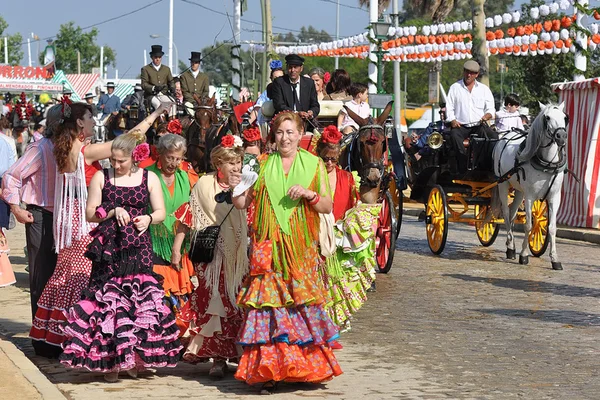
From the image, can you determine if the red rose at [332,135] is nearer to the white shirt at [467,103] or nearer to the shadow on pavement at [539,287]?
the shadow on pavement at [539,287]

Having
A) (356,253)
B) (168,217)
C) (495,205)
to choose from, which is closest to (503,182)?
(495,205)

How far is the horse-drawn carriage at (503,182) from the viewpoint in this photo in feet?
51.8

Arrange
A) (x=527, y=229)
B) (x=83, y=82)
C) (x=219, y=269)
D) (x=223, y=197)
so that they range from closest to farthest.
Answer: (x=219, y=269), (x=223, y=197), (x=527, y=229), (x=83, y=82)

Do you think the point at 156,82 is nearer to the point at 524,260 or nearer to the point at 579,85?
the point at 579,85

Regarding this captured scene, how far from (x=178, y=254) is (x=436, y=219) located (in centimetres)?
Answer: 867

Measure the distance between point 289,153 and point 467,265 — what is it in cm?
868

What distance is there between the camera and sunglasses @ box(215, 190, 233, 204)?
888cm

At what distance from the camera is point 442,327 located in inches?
443

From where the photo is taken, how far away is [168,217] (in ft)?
32.1

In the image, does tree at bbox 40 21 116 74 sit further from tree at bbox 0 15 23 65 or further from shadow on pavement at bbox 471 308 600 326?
shadow on pavement at bbox 471 308 600 326

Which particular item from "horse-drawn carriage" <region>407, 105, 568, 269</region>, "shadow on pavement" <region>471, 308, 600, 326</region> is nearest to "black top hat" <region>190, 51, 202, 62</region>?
"horse-drawn carriage" <region>407, 105, 568, 269</region>

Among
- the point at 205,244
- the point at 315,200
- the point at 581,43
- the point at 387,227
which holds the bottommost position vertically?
the point at 387,227

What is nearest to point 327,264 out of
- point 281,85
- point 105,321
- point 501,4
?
point 105,321

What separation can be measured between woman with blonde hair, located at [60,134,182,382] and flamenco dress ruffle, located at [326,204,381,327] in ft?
7.71
